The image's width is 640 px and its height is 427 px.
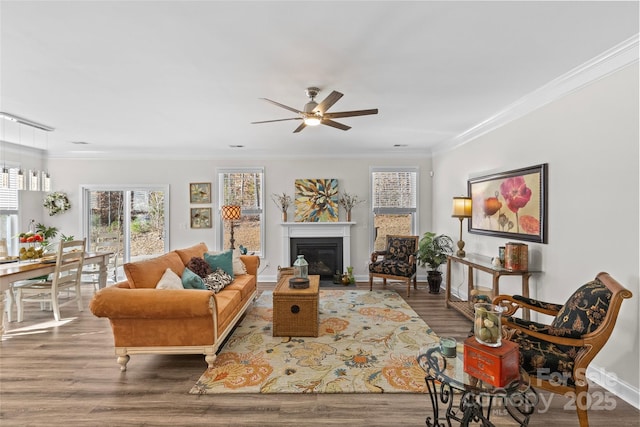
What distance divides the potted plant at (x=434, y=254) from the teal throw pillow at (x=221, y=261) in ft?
10.6

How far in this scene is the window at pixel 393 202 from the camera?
6316 millimetres

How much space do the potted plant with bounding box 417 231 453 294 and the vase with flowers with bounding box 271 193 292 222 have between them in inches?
106

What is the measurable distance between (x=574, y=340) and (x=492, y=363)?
887 mm

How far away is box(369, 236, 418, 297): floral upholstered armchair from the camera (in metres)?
5.25

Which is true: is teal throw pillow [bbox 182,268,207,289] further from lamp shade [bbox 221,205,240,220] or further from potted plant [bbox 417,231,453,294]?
potted plant [bbox 417,231,453,294]

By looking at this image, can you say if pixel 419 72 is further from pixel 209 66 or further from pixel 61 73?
pixel 61 73

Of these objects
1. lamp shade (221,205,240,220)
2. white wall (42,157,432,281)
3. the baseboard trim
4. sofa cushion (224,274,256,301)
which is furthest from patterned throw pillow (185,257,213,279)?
the baseboard trim

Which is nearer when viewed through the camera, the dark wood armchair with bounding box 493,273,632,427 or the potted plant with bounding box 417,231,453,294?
the dark wood armchair with bounding box 493,273,632,427

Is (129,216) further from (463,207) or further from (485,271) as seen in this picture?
(485,271)

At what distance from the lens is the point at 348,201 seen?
627 centimetres

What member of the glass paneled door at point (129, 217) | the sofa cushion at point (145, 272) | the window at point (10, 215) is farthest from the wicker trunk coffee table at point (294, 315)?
the window at point (10, 215)

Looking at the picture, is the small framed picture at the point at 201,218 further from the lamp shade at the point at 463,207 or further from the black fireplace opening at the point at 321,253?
the lamp shade at the point at 463,207

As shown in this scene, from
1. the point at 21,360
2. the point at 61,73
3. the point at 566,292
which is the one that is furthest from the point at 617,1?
the point at 21,360

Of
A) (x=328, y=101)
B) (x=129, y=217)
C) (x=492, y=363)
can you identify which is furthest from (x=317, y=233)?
(x=492, y=363)
